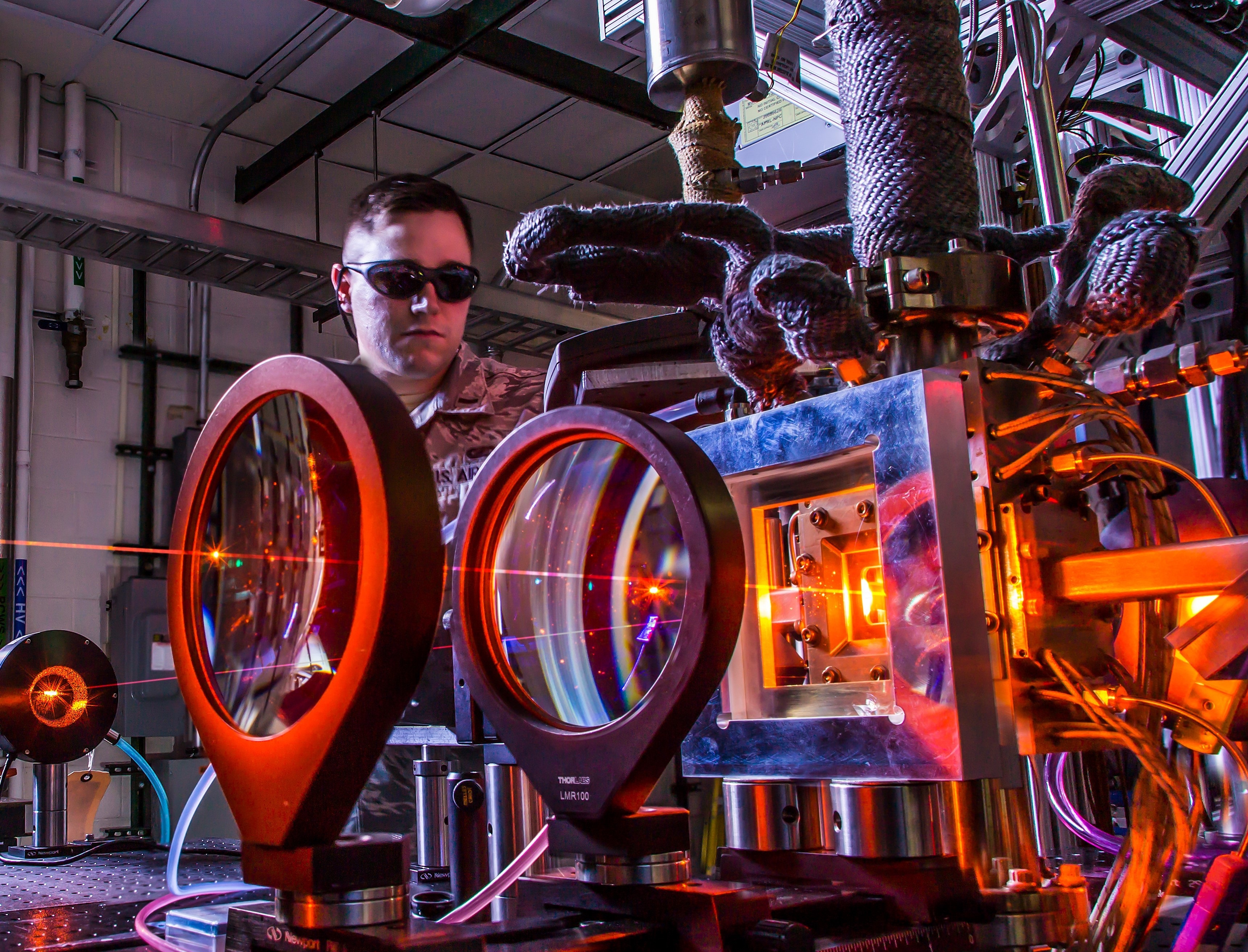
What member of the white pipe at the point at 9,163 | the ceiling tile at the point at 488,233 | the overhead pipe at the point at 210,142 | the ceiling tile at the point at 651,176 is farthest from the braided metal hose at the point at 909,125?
the ceiling tile at the point at 488,233

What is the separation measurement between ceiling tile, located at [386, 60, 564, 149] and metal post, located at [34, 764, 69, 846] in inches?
144

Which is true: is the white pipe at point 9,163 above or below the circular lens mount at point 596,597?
above

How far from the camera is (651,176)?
18.4ft

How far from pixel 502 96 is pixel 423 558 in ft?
15.2

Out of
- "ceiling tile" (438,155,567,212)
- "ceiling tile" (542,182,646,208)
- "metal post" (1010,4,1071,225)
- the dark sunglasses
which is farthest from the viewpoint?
"ceiling tile" (542,182,646,208)

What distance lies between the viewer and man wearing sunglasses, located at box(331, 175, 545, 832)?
1.57 m

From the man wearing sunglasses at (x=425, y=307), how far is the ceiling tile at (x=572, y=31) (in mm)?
2686

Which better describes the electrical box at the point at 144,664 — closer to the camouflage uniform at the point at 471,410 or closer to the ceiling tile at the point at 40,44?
the ceiling tile at the point at 40,44

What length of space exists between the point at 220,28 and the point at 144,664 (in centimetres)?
253

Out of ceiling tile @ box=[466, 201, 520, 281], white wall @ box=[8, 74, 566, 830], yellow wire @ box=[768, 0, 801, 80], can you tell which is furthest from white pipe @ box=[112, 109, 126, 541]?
yellow wire @ box=[768, 0, 801, 80]

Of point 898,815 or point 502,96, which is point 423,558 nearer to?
point 898,815

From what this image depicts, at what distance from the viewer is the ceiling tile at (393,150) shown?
4965 millimetres

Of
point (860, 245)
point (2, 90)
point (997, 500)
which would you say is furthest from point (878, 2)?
point (2, 90)

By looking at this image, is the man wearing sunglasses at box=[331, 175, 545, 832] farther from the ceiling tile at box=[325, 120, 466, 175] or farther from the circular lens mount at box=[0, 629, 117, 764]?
the ceiling tile at box=[325, 120, 466, 175]
